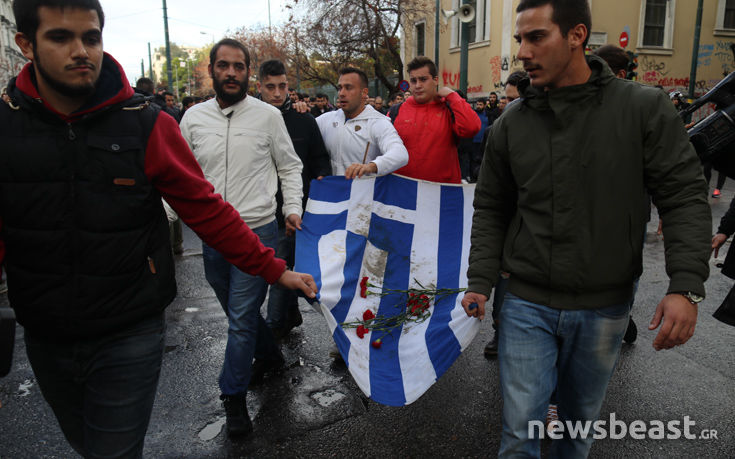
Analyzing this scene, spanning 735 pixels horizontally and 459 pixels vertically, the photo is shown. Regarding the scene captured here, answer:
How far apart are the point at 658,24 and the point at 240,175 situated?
24391 millimetres

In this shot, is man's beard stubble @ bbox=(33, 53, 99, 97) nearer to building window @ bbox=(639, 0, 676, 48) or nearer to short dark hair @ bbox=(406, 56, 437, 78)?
short dark hair @ bbox=(406, 56, 437, 78)

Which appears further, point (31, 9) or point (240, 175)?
point (240, 175)

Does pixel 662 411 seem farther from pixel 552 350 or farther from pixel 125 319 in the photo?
pixel 125 319

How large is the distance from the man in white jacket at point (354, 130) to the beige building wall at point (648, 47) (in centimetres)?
1889

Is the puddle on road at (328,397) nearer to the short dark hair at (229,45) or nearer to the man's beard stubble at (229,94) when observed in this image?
the man's beard stubble at (229,94)

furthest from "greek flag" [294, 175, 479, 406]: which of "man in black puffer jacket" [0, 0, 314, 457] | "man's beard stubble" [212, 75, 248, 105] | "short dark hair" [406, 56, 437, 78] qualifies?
"man in black puffer jacket" [0, 0, 314, 457]

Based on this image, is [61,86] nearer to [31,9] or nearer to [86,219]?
[31,9]

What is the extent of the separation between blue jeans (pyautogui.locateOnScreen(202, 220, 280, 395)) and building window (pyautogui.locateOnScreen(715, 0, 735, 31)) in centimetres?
2644

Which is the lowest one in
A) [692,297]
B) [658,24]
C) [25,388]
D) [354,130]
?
[25,388]

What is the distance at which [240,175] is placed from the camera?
3.48 meters

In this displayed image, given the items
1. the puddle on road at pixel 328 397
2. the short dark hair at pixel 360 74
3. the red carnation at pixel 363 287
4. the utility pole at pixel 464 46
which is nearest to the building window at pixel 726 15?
the utility pole at pixel 464 46

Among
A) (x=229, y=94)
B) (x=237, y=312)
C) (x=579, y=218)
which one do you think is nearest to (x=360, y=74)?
(x=229, y=94)

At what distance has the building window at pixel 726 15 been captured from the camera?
23.4m

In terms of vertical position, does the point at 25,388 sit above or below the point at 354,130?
below
